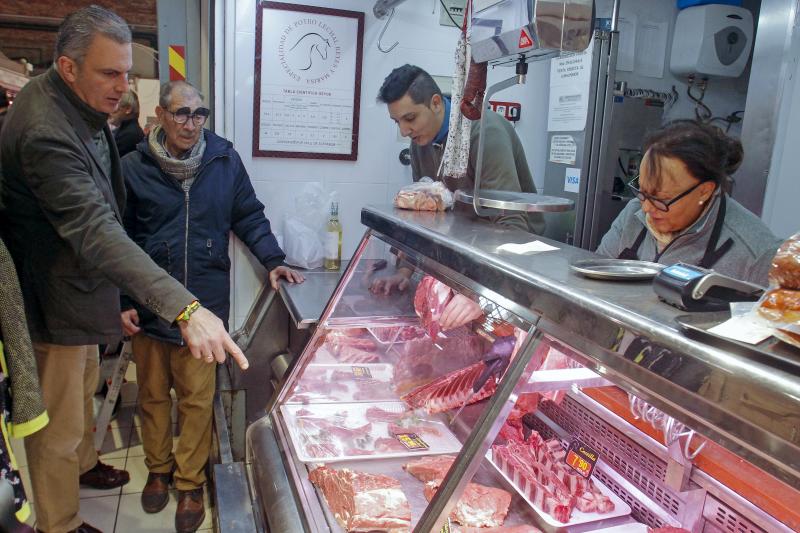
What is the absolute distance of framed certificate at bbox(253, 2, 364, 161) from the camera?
148 inches

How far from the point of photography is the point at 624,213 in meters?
2.79

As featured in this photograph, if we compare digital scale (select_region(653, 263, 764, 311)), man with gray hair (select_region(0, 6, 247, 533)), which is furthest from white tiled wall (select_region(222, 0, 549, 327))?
digital scale (select_region(653, 263, 764, 311))

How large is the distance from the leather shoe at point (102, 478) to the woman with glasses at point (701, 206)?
3.10m

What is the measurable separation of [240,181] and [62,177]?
1.42 m

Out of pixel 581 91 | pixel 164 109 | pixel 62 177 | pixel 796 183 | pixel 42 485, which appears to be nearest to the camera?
pixel 62 177

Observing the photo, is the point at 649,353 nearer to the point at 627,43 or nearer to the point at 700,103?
the point at 627,43

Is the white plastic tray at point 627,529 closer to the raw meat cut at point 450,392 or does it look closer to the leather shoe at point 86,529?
the raw meat cut at point 450,392

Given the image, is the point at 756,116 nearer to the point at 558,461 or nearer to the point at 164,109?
the point at 558,461

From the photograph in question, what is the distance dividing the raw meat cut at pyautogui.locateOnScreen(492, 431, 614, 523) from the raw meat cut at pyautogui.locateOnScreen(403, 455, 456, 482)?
143 mm

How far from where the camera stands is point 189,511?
324 cm

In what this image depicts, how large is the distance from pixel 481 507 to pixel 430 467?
232 mm

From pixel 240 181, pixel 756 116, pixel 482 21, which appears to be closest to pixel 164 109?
pixel 240 181

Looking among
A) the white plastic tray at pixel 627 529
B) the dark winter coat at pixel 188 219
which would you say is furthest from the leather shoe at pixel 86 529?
the white plastic tray at pixel 627 529

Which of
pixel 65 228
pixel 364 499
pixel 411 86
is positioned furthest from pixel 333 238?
pixel 364 499
